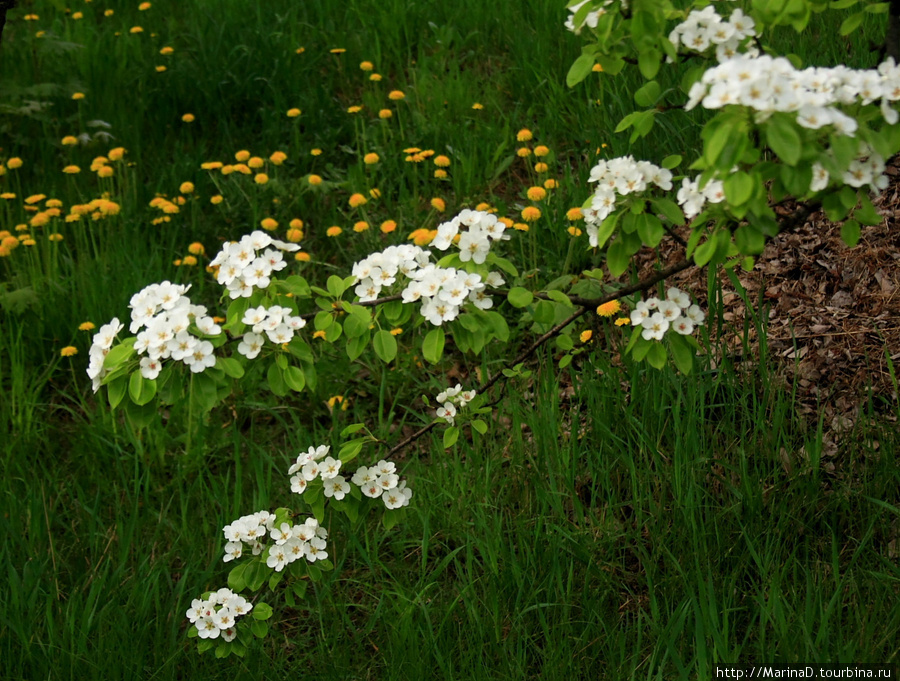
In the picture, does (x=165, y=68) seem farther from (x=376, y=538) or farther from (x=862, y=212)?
(x=862, y=212)

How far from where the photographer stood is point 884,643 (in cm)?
190

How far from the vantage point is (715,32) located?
1548 mm

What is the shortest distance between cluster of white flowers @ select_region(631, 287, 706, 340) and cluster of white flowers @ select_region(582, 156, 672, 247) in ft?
0.59

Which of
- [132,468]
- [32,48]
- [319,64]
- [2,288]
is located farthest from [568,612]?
[32,48]

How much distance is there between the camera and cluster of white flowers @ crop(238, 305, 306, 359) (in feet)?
5.65

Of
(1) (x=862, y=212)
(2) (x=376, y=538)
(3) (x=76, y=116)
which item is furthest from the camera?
(3) (x=76, y=116)

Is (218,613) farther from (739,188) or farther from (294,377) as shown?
(739,188)

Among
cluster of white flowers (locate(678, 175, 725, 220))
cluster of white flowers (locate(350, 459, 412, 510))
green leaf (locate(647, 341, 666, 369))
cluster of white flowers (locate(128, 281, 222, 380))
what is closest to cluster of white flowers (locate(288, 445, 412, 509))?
cluster of white flowers (locate(350, 459, 412, 510))

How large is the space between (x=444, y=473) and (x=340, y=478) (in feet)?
2.21

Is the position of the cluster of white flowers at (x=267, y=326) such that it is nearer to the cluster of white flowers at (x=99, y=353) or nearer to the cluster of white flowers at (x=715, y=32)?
the cluster of white flowers at (x=99, y=353)

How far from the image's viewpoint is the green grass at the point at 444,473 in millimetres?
2121

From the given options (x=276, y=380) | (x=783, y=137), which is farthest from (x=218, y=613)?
(x=783, y=137)

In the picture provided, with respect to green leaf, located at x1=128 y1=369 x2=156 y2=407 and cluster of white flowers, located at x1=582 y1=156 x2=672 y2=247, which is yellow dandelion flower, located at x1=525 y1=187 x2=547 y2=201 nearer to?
cluster of white flowers, located at x1=582 y1=156 x2=672 y2=247

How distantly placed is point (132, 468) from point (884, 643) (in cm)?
229
